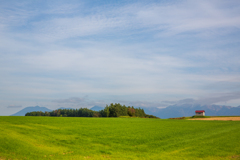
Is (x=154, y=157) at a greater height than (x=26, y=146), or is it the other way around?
(x=26, y=146)

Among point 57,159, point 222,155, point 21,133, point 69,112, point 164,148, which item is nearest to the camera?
point 57,159

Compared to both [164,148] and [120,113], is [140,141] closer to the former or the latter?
[164,148]

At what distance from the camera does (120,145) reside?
2498 centimetres

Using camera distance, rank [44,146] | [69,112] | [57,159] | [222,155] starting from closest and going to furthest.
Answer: [57,159], [222,155], [44,146], [69,112]

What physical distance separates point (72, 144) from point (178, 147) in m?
14.4

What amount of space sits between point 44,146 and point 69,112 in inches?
5620

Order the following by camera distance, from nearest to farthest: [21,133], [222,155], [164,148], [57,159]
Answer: [57,159], [222,155], [164,148], [21,133]

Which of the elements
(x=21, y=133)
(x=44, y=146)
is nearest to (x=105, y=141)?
(x=44, y=146)

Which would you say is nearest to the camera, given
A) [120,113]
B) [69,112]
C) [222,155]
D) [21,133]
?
[222,155]

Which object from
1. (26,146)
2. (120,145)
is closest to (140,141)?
(120,145)

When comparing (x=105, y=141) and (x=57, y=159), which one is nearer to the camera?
(x=57, y=159)

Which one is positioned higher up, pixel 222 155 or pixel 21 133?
pixel 21 133

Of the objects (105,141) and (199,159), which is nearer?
(199,159)

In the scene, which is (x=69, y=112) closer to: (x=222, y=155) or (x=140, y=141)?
Result: (x=140, y=141)
